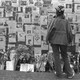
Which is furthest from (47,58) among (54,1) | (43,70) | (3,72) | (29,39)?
(54,1)

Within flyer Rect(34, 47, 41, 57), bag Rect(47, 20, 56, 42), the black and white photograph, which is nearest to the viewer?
bag Rect(47, 20, 56, 42)

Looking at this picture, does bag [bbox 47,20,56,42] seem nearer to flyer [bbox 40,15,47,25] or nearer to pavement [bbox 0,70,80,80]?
pavement [bbox 0,70,80,80]

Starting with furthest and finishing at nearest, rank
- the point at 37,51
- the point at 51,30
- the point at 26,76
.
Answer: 1. the point at 37,51
2. the point at 26,76
3. the point at 51,30

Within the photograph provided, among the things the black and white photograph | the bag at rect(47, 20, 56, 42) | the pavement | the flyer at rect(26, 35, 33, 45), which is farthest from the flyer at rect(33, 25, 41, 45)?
the bag at rect(47, 20, 56, 42)

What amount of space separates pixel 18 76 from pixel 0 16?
2.33 meters

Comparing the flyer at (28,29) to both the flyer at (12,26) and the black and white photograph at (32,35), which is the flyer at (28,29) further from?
the flyer at (12,26)

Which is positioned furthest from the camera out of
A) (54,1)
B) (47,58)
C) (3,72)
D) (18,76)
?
(54,1)

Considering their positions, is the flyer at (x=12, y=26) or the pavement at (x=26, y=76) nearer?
the pavement at (x=26, y=76)

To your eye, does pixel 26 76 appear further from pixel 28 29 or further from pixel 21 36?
pixel 28 29

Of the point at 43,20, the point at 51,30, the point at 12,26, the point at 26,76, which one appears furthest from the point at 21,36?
the point at 51,30

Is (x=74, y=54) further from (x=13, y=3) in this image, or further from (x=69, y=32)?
(x=13, y=3)

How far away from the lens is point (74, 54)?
270 inches

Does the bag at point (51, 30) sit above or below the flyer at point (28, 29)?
above

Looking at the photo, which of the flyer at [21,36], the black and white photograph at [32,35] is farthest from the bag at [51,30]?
the flyer at [21,36]
